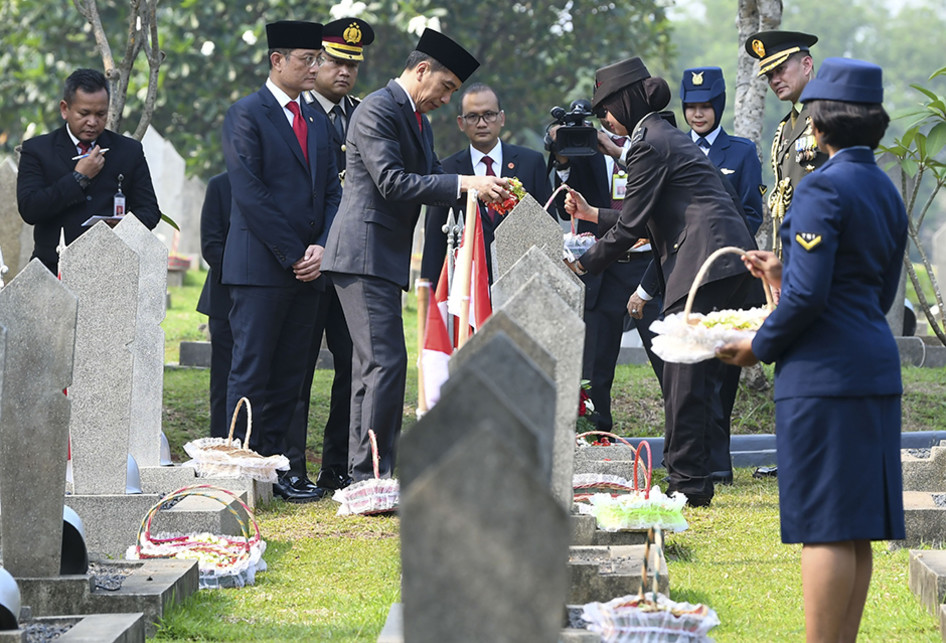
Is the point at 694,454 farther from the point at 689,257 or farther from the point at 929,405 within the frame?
the point at 929,405

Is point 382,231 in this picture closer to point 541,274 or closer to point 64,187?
point 541,274

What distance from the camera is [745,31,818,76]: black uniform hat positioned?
7625 mm

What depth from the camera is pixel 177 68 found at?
2130 cm

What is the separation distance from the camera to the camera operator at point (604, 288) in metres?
8.77

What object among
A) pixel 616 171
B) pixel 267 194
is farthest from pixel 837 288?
pixel 616 171

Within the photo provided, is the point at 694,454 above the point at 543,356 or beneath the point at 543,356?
beneath

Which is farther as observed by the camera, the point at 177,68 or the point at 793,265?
the point at 177,68

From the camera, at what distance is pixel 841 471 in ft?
12.9

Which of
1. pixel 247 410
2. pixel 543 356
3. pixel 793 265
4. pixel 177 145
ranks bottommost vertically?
pixel 247 410

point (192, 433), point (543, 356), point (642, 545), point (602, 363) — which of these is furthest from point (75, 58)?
point (543, 356)

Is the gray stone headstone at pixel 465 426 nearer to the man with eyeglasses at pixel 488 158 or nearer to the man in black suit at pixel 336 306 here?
the man in black suit at pixel 336 306

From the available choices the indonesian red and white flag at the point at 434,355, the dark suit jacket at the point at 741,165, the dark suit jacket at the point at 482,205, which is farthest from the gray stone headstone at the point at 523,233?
the dark suit jacket at the point at 741,165

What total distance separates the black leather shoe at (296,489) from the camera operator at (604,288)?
214 cm

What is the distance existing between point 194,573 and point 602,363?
4.21 m
